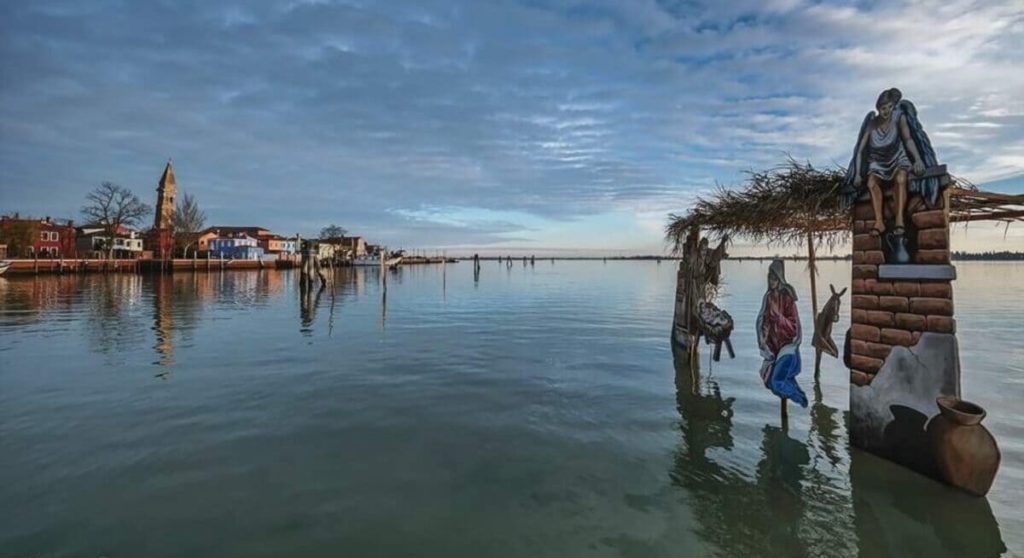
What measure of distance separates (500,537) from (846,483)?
13.9 ft

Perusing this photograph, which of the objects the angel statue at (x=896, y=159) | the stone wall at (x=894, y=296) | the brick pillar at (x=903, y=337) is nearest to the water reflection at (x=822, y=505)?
the brick pillar at (x=903, y=337)

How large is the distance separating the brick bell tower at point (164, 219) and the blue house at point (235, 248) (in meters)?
7.12

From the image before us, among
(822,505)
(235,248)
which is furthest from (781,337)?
(235,248)

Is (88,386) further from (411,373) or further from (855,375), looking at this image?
(855,375)

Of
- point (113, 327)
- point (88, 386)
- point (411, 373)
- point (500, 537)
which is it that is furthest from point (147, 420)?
point (113, 327)

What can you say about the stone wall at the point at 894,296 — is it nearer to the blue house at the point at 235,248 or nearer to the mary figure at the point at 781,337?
the mary figure at the point at 781,337

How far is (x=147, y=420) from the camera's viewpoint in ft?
25.5

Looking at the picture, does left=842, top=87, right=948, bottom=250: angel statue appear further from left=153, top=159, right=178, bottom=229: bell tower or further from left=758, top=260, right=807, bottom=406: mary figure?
left=153, top=159, right=178, bottom=229: bell tower

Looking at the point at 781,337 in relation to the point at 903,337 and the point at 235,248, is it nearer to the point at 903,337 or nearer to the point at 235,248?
the point at 903,337

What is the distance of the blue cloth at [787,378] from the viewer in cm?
700

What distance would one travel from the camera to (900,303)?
5996 millimetres

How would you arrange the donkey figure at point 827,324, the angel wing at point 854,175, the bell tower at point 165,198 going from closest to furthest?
the angel wing at point 854,175, the donkey figure at point 827,324, the bell tower at point 165,198

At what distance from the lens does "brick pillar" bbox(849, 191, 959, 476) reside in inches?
219

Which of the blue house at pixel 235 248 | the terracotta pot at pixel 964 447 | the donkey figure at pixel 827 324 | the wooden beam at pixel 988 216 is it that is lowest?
the terracotta pot at pixel 964 447
